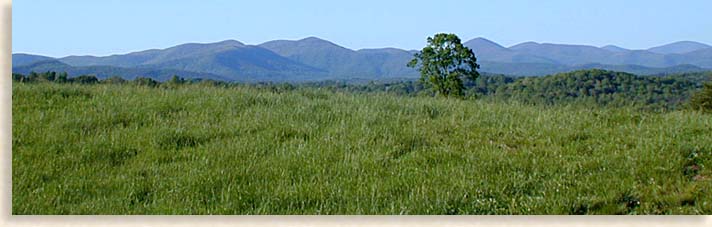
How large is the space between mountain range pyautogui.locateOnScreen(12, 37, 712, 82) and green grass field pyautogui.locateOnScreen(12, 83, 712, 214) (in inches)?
55.2

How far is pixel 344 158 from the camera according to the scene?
626 centimetres

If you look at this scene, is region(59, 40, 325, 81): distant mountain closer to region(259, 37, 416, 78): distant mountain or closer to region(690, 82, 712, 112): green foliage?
region(259, 37, 416, 78): distant mountain

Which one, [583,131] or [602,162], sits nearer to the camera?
[602,162]

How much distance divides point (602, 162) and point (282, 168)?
3138 millimetres

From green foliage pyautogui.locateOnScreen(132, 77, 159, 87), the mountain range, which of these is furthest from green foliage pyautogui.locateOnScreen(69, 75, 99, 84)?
green foliage pyautogui.locateOnScreen(132, 77, 159, 87)

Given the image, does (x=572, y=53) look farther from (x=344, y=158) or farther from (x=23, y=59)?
(x=23, y=59)

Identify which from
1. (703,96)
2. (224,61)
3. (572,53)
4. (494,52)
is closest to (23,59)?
(494,52)

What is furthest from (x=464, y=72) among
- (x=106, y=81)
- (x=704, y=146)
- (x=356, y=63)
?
(x=704, y=146)

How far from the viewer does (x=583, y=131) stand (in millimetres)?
7426

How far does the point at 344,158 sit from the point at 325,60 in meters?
10.5

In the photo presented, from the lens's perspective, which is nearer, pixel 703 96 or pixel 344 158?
pixel 344 158

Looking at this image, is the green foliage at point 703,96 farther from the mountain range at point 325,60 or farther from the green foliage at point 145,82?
the green foliage at point 145,82

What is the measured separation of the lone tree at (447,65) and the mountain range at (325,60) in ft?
20.9

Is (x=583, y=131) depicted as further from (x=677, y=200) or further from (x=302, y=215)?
(x=302, y=215)
